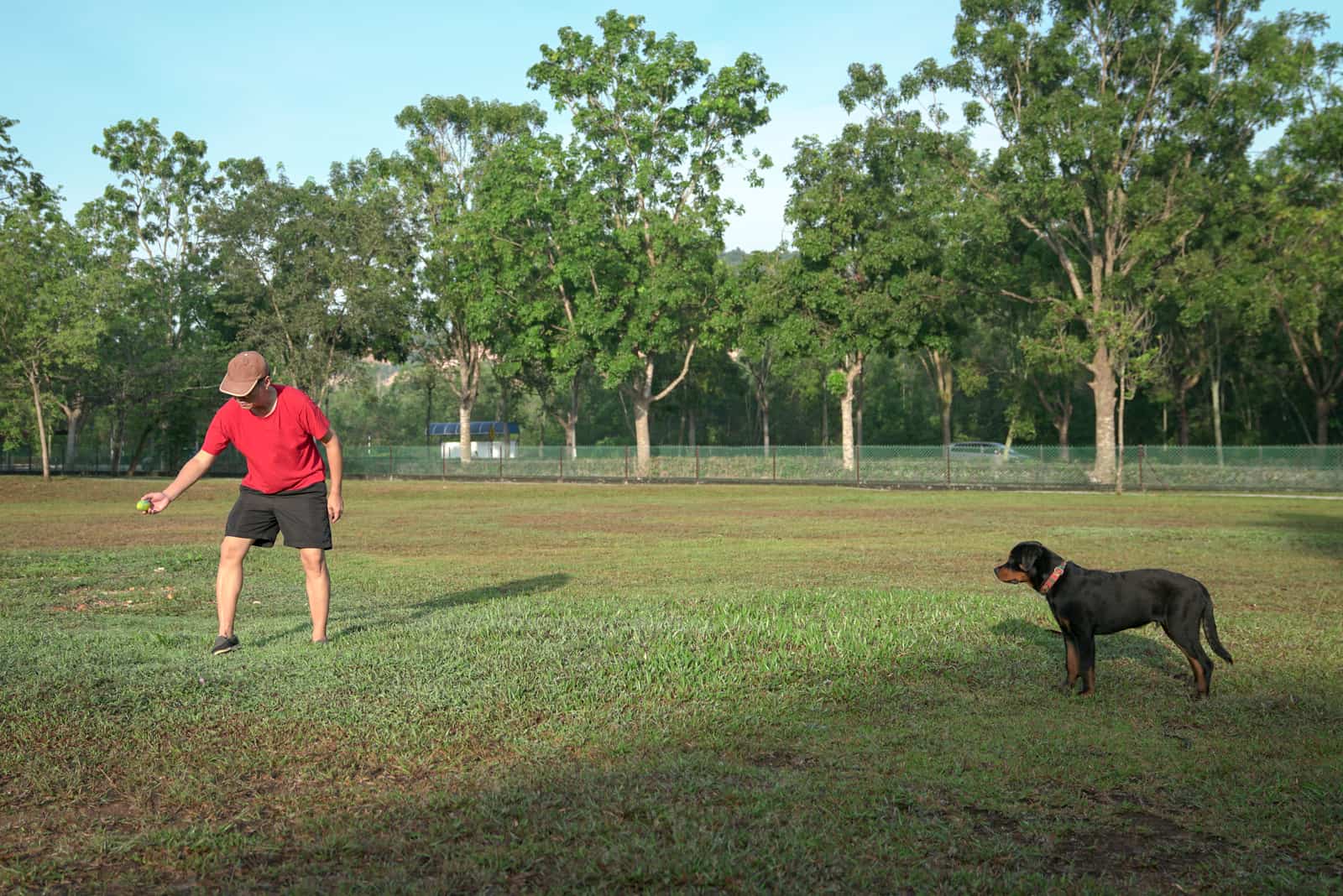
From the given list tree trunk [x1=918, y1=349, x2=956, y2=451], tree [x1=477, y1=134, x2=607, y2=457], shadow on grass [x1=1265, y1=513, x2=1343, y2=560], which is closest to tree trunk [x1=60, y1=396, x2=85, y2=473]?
tree [x1=477, y1=134, x2=607, y2=457]

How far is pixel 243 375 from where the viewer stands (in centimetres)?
686

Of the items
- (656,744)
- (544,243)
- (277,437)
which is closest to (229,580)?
(277,437)

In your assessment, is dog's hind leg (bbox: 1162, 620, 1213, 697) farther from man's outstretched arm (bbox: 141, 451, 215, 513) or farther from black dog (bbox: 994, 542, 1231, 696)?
man's outstretched arm (bbox: 141, 451, 215, 513)

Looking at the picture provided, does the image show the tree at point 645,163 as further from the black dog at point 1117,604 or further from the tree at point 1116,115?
the black dog at point 1117,604

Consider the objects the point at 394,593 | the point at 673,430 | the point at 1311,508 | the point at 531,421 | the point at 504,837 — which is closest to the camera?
the point at 504,837

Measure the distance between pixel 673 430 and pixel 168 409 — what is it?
Answer: 43.4 meters

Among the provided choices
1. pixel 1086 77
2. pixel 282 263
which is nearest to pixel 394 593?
pixel 1086 77

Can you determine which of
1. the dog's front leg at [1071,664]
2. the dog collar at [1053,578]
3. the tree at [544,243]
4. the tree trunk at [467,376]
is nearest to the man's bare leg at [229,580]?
the dog collar at [1053,578]

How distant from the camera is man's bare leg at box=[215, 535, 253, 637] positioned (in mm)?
7098

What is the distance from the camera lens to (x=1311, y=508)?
2722cm

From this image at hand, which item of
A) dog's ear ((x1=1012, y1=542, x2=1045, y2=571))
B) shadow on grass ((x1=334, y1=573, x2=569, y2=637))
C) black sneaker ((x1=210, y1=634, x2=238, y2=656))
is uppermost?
dog's ear ((x1=1012, y1=542, x2=1045, y2=571))

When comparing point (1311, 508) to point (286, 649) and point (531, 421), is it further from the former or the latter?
point (531, 421)

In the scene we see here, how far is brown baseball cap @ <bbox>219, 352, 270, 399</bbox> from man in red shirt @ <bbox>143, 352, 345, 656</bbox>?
0.11 feet

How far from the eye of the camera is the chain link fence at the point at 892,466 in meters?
36.9
